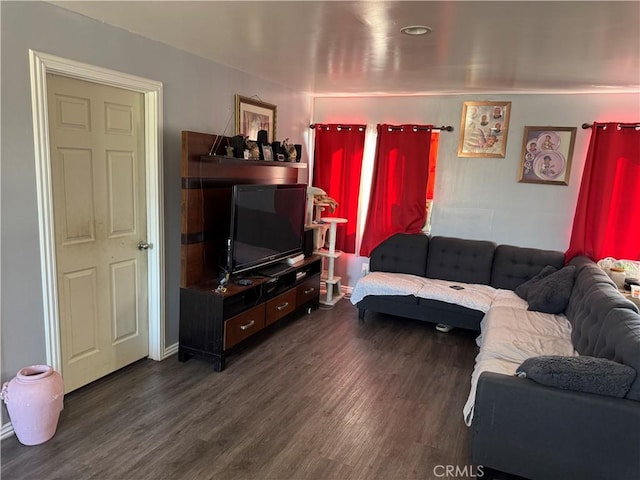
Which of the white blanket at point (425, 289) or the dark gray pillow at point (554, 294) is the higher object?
the dark gray pillow at point (554, 294)

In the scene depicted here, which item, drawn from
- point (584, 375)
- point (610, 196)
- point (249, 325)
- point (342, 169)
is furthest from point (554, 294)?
point (342, 169)

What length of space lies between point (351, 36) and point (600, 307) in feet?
7.29

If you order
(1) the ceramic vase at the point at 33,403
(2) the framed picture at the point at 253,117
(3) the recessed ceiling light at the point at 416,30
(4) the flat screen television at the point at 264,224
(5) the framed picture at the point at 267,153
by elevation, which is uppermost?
(3) the recessed ceiling light at the point at 416,30

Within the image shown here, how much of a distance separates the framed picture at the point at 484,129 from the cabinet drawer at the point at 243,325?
9.05 ft

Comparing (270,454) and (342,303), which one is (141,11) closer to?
(270,454)

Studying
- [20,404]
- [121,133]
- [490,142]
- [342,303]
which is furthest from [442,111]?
[20,404]

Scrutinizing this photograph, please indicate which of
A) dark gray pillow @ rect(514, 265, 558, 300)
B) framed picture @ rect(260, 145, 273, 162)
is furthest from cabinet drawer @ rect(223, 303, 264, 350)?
dark gray pillow @ rect(514, 265, 558, 300)

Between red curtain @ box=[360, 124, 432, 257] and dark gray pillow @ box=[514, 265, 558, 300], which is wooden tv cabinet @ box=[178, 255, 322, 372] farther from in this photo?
dark gray pillow @ box=[514, 265, 558, 300]

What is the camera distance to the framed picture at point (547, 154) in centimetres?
442

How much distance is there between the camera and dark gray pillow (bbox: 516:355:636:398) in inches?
79.4

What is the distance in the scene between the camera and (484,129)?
4695 millimetres

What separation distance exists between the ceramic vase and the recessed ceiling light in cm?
267

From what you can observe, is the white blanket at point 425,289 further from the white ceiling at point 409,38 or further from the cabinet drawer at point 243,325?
the white ceiling at point 409,38

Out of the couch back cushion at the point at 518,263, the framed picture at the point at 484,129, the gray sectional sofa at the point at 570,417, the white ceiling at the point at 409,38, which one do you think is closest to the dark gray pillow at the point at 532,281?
the couch back cushion at the point at 518,263
